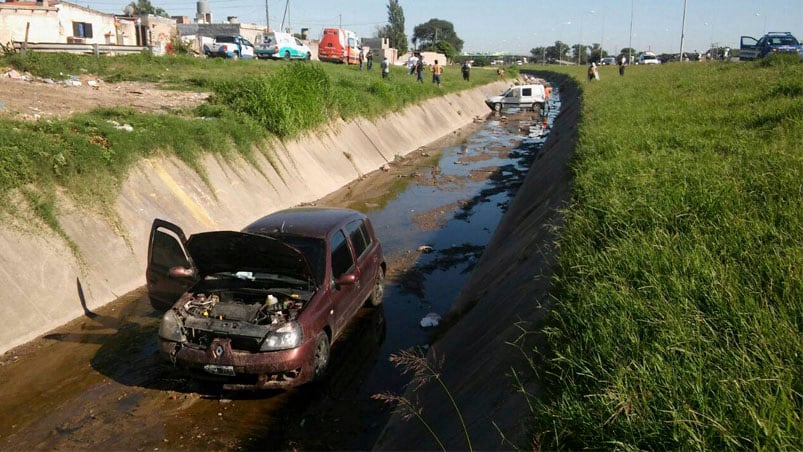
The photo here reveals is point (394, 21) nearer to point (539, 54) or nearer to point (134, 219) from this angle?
point (539, 54)

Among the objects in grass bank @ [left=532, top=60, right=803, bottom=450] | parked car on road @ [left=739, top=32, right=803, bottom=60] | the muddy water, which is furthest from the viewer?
parked car on road @ [left=739, top=32, right=803, bottom=60]

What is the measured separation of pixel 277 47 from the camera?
41500 mm

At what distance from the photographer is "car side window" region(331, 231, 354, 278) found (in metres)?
8.11

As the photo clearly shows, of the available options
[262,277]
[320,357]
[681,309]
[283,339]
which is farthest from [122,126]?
[681,309]

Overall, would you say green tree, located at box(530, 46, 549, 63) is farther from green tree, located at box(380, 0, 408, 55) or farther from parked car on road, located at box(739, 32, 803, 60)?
parked car on road, located at box(739, 32, 803, 60)

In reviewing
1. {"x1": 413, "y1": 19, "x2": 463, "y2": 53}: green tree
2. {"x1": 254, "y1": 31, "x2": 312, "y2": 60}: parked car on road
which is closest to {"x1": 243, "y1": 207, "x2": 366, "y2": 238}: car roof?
{"x1": 254, "y1": 31, "x2": 312, "y2": 60}: parked car on road

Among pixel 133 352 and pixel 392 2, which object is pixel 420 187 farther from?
pixel 392 2

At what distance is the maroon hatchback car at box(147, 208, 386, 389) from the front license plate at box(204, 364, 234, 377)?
0.4 inches

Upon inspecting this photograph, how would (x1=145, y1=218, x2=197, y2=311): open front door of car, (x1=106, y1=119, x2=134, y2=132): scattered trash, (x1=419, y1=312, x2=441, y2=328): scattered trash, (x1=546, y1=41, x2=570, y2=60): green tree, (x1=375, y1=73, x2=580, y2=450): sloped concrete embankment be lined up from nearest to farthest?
1. (x1=375, y1=73, x2=580, y2=450): sloped concrete embankment
2. (x1=145, y1=218, x2=197, y2=311): open front door of car
3. (x1=419, y1=312, x2=441, y2=328): scattered trash
4. (x1=106, y1=119, x2=134, y2=132): scattered trash
5. (x1=546, y1=41, x2=570, y2=60): green tree

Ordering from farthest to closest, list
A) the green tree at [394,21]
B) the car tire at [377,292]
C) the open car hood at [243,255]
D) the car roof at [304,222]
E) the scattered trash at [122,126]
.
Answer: the green tree at [394,21], the scattered trash at [122,126], the car tire at [377,292], the car roof at [304,222], the open car hood at [243,255]

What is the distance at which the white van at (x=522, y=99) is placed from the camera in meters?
46.1

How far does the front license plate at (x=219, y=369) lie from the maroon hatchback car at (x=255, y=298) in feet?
0.04

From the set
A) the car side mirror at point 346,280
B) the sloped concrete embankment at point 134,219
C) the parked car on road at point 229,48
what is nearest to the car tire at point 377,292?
the car side mirror at point 346,280

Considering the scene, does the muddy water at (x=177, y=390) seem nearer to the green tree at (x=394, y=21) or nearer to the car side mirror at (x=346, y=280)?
the car side mirror at (x=346, y=280)
